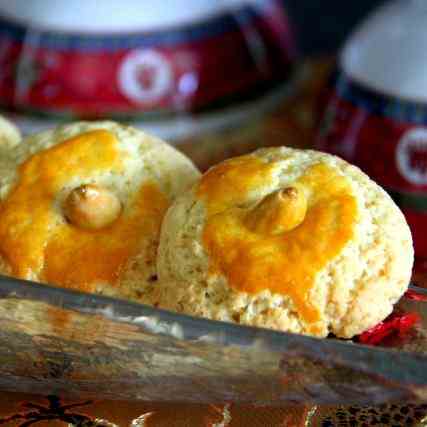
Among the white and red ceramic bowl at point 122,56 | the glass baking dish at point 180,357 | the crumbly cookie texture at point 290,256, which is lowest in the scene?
the white and red ceramic bowl at point 122,56

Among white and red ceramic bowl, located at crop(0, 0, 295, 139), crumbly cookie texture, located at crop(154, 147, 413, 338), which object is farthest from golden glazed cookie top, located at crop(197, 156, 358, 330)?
A: white and red ceramic bowl, located at crop(0, 0, 295, 139)

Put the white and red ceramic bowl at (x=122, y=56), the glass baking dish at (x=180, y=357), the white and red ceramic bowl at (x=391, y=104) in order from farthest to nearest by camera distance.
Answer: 1. the white and red ceramic bowl at (x=122, y=56)
2. the white and red ceramic bowl at (x=391, y=104)
3. the glass baking dish at (x=180, y=357)

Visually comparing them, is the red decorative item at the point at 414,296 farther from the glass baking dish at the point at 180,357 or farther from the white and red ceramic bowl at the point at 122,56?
the white and red ceramic bowl at the point at 122,56

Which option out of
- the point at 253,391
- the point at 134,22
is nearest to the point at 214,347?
the point at 253,391

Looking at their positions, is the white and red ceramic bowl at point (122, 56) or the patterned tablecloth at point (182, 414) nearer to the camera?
the patterned tablecloth at point (182, 414)

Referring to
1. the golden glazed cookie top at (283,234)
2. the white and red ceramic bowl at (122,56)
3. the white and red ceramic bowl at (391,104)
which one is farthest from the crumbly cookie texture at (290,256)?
the white and red ceramic bowl at (122,56)

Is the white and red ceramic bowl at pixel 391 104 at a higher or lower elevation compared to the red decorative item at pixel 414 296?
lower

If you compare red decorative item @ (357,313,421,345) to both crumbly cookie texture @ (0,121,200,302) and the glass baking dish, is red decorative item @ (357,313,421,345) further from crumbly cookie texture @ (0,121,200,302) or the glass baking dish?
crumbly cookie texture @ (0,121,200,302)

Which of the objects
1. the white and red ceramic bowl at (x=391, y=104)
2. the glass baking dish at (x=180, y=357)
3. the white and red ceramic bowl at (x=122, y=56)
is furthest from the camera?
the white and red ceramic bowl at (x=122, y=56)
